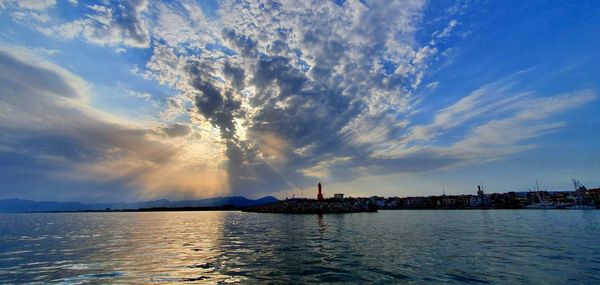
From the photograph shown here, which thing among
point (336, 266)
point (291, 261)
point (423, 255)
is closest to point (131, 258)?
point (291, 261)

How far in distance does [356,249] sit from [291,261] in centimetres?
952

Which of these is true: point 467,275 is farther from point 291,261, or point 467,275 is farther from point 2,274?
point 2,274

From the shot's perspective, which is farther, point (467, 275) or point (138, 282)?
point (467, 275)

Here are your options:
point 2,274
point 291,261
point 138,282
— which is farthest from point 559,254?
point 2,274

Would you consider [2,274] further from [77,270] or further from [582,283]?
[582,283]

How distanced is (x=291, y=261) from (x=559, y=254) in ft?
82.5

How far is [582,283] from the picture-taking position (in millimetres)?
17109

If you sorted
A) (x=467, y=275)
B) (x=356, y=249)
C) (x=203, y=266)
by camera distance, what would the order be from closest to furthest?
(x=467, y=275) < (x=203, y=266) < (x=356, y=249)

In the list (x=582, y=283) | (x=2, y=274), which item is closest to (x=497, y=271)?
(x=582, y=283)

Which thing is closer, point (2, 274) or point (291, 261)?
point (2, 274)

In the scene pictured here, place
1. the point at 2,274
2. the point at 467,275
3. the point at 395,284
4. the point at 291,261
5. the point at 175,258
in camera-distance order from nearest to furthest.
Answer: the point at 395,284
the point at 467,275
the point at 2,274
the point at 291,261
the point at 175,258

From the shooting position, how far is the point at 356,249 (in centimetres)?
3025

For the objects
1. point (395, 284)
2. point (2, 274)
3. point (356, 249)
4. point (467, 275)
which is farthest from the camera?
point (356, 249)

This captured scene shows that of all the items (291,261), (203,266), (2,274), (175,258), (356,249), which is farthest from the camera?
(356,249)
